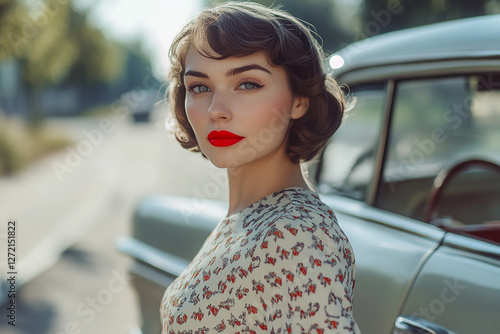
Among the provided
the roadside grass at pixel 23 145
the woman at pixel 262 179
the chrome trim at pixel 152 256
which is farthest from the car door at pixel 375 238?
Result: the roadside grass at pixel 23 145

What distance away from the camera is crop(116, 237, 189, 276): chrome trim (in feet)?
8.22

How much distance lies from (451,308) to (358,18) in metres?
19.4

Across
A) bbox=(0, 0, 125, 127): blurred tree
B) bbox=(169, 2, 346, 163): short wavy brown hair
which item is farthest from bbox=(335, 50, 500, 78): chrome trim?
bbox=(0, 0, 125, 127): blurred tree

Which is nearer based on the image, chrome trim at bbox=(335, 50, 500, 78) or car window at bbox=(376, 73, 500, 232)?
chrome trim at bbox=(335, 50, 500, 78)

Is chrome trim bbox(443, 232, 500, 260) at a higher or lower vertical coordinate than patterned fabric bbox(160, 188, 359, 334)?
higher

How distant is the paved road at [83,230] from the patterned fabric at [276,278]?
0.82 metres

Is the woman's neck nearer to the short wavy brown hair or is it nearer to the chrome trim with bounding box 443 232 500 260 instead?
the short wavy brown hair

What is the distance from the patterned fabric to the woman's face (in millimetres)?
159

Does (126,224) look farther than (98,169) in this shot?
No

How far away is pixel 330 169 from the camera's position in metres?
2.75

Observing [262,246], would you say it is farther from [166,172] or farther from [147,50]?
[147,50]

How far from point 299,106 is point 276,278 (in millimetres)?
534

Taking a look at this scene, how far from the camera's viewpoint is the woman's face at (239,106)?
138 cm

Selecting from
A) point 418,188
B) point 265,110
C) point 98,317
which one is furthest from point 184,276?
point 98,317
